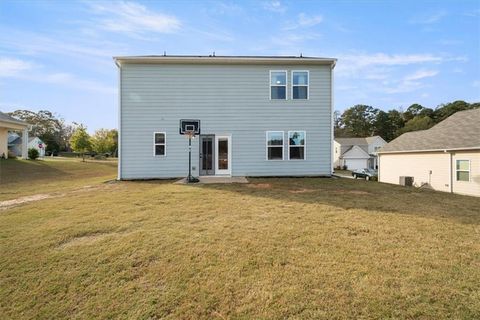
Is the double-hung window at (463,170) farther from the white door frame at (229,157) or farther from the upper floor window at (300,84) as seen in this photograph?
the white door frame at (229,157)

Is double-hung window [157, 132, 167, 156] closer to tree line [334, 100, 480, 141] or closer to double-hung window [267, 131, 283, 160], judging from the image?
double-hung window [267, 131, 283, 160]

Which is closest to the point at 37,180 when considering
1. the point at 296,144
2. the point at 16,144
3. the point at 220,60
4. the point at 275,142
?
the point at 220,60

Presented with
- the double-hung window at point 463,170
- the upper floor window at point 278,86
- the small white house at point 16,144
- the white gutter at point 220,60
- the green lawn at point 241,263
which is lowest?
the green lawn at point 241,263

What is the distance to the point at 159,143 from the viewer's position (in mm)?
13297

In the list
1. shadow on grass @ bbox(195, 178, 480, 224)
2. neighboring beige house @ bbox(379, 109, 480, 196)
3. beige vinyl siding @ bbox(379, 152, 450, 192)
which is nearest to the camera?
shadow on grass @ bbox(195, 178, 480, 224)

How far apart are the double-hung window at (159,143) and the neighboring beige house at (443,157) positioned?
685 inches

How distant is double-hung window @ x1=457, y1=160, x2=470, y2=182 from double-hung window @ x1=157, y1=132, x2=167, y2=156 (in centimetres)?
1772

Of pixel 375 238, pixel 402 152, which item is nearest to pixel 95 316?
pixel 375 238

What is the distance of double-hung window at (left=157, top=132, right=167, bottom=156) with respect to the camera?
13.3m

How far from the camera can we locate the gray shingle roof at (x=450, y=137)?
16562 mm

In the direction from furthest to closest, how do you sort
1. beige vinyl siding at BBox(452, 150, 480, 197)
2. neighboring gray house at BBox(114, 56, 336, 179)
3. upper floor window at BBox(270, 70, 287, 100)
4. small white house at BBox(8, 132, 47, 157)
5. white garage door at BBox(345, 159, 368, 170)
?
white garage door at BBox(345, 159, 368, 170) < small white house at BBox(8, 132, 47, 157) < beige vinyl siding at BBox(452, 150, 480, 197) < upper floor window at BBox(270, 70, 287, 100) < neighboring gray house at BBox(114, 56, 336, 179)

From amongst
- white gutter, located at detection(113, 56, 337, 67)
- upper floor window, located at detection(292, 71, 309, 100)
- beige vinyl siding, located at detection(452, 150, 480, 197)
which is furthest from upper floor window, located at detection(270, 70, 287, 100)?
beige vinyl siding, located at detection(452, 150, 480, 197)

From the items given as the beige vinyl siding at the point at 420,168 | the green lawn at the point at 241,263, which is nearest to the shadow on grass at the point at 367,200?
the green lawn at the point at 241,263

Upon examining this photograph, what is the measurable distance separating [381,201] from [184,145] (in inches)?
357
